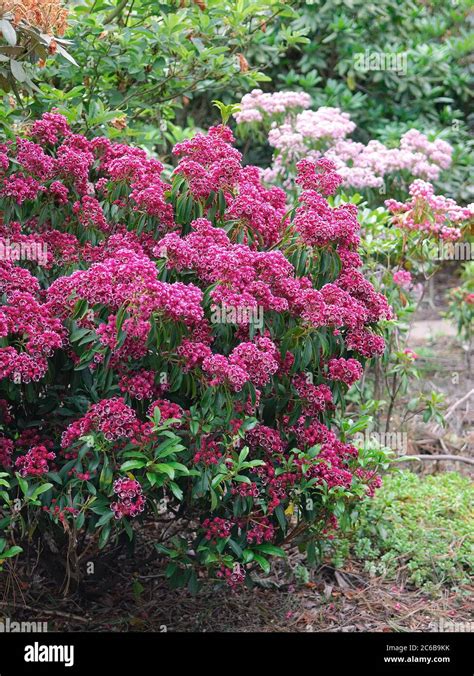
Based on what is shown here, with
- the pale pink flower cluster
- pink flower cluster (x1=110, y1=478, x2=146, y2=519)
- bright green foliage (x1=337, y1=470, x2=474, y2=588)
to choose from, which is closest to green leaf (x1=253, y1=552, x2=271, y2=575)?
pink flower cluster (x1=110, y1=478, x2=146, y2=519)

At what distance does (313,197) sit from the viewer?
337 cm

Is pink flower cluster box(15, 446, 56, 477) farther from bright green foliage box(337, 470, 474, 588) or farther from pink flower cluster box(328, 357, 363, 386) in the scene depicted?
bright green foliage box(337, 470, 474, 588)

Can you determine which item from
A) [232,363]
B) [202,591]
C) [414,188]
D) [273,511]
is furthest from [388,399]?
[232,363]

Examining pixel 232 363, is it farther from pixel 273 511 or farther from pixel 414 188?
pixel 414 188

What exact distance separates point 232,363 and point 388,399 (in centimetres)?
332

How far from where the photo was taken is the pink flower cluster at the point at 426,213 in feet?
15.7

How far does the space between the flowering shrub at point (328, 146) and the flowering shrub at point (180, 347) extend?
2434mm

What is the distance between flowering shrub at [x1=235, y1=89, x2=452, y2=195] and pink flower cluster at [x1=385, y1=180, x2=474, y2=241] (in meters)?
1.08

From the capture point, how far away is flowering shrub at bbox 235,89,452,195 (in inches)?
237

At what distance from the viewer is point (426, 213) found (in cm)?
479

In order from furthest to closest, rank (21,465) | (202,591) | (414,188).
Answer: (414,188)
(202,591)
(21,465)

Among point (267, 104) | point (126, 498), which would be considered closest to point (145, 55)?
point (267, 104)

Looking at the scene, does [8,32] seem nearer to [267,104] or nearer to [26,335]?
[26,335]

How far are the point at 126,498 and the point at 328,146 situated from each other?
411 centimetres
